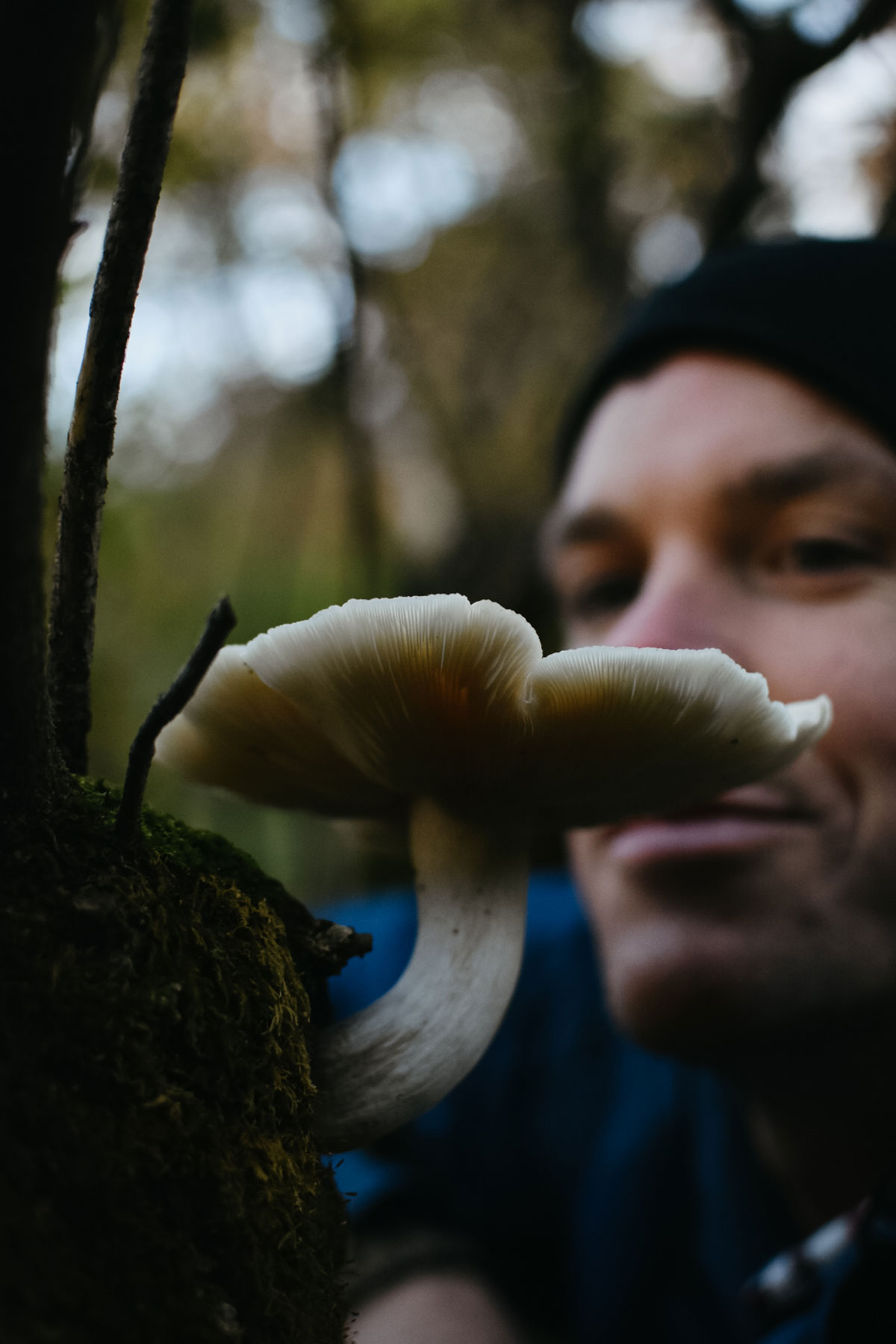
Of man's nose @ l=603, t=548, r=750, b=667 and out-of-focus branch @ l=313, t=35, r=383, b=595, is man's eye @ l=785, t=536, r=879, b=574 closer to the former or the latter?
man's nose @ l=603, t=548, r=750, b=667

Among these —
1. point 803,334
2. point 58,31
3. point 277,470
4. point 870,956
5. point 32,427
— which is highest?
point 277,470

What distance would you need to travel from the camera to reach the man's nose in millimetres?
1166

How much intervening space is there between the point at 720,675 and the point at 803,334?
0.98 m

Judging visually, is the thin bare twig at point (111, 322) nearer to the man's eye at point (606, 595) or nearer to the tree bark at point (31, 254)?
the tree bark at point (31, 254)

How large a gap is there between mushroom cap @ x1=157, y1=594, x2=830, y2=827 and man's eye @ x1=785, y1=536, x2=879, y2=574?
0.48 m

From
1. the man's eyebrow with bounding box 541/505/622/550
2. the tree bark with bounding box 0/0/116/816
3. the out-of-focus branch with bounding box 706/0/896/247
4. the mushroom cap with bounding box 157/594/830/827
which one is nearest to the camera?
the tree bark with bounding box 0/0/116/816

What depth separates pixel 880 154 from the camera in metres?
2.40

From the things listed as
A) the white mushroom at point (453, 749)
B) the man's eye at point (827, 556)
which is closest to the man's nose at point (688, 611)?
the man's eye at point (827, 556)

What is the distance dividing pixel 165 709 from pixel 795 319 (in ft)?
4.33

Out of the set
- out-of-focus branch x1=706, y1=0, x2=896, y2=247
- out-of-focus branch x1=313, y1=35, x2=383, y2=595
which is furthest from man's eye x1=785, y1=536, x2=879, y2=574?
out-of-focus branch x1=706, y1=0, x2=896, y2=247

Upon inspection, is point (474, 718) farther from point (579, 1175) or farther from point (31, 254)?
point (579, 1175)

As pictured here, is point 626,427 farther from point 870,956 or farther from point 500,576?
→ point 500,576

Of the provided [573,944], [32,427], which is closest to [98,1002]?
[32,427]

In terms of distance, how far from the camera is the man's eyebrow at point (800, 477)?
50.2 inches
